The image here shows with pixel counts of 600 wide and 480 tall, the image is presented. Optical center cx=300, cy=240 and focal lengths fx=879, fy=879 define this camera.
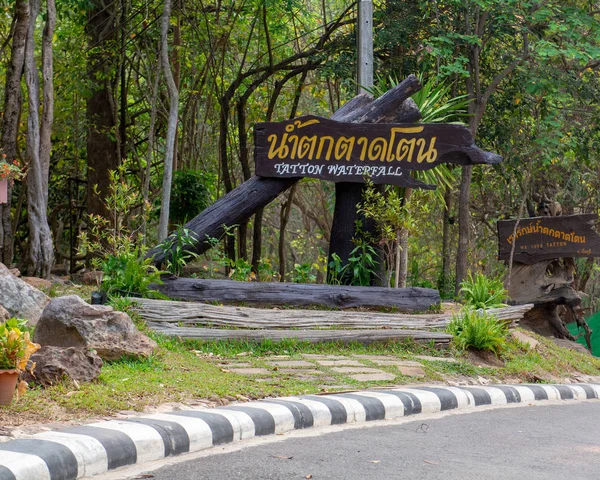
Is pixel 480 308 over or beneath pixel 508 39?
beneath

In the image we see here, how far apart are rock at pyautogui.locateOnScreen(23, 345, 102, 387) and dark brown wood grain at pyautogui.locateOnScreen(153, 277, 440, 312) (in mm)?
4170

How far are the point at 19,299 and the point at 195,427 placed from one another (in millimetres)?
4445

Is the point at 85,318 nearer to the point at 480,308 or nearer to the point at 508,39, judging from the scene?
the point at 480,308

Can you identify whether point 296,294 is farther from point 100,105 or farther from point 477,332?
point 100,105

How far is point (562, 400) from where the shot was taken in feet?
33.3

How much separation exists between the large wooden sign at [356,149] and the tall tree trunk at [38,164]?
3552 millimetres

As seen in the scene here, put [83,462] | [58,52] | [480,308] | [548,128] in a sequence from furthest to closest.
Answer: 1. [58,52]
2. [548,128]
3. [480,308]
4. [83,462]

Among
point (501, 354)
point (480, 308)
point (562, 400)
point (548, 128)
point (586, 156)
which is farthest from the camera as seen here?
point (586, 156)

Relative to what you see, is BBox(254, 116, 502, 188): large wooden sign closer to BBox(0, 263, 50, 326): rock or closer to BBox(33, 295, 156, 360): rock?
BBox(0, 263, 50, 326): rock

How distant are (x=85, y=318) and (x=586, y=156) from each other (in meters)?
13.2

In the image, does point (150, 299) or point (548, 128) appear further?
point (548, 128)

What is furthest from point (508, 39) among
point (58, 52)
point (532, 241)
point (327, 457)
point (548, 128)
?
point (327, 457)

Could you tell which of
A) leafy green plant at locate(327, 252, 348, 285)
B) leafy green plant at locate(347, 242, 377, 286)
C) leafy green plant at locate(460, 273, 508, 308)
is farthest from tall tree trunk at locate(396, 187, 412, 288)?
leafy green plant at locate(460, 273, 508, 308)

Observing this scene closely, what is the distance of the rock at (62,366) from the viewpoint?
6945 mm
